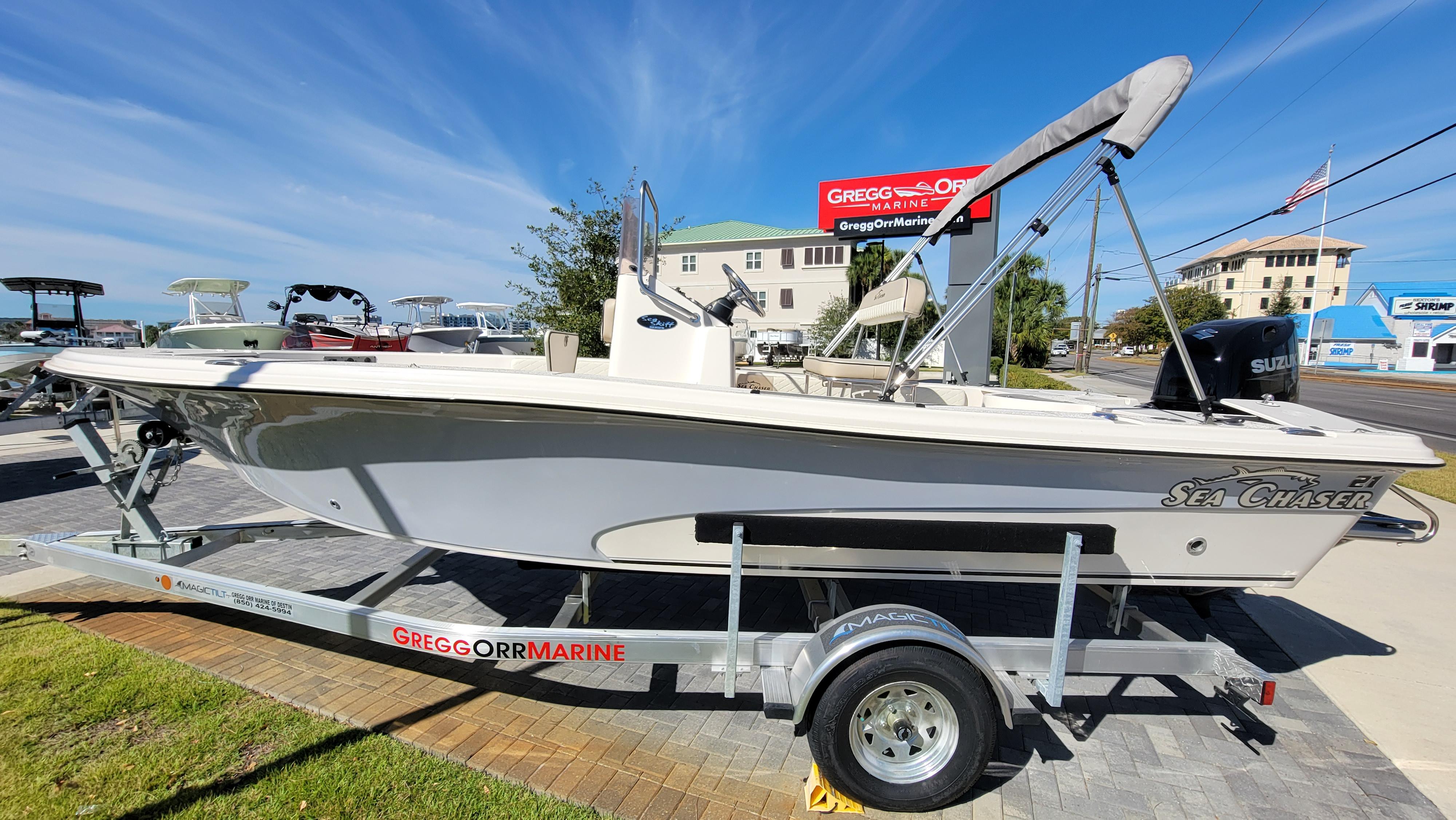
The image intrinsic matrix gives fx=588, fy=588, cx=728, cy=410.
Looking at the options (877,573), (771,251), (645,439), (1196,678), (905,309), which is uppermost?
(771,251)

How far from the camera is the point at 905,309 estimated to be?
3.38m

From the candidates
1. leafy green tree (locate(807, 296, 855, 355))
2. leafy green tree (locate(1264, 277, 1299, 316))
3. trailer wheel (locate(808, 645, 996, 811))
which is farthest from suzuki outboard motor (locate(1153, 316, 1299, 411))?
leafy green tree (locate(1264, 277, 1299, 316))

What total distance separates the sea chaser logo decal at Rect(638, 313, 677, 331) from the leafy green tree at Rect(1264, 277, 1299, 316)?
52990 millimetres

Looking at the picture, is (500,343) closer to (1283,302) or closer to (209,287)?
(209,287)

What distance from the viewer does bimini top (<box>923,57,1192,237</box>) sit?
2.19 metres

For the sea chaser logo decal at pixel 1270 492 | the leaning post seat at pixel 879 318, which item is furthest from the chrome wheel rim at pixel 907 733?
the leaning post seat at pixel 879 318

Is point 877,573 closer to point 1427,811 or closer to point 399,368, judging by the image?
point 399,368

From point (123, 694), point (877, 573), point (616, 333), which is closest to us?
point (877, 573)

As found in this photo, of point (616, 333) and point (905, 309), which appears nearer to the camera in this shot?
point (616, 333)

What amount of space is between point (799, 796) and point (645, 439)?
140 cm

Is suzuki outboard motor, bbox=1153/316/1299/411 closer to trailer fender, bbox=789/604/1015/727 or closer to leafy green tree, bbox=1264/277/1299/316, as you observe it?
trailer fender, bbox=789/604/1015/727

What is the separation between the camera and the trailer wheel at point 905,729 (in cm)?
203

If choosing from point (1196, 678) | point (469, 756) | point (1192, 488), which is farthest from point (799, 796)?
point (1196, 678)

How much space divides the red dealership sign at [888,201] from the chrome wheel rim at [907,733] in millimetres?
11576
